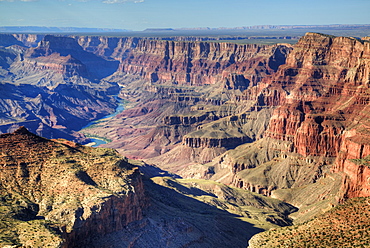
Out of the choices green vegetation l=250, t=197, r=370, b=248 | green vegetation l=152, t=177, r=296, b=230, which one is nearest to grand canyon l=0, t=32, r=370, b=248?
green vegetation l=250, t=197, r=370, b=248

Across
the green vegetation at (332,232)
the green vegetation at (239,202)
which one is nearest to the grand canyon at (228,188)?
the green vegetation at (332,232)

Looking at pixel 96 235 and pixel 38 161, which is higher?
pixel 38 161

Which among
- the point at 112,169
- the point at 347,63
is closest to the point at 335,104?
the point at 347,63

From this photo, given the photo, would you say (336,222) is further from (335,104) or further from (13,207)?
(335,104)

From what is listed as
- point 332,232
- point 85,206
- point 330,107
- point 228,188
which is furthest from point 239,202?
point 332,232

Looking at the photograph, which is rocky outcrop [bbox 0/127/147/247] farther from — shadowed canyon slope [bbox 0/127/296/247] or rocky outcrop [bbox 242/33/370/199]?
rocky outcrop [bbox 242/33/370/199]

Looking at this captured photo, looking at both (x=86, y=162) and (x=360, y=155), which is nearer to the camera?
(x=86, y=162)

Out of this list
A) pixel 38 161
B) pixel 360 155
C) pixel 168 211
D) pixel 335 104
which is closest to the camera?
pixel 38 161

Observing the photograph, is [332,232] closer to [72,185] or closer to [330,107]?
[72,185]

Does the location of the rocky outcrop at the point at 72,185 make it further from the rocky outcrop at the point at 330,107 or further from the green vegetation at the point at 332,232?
the rocky outcrop at the point at 330,107
